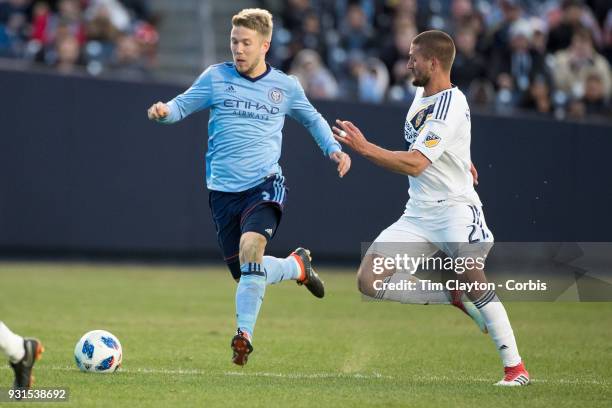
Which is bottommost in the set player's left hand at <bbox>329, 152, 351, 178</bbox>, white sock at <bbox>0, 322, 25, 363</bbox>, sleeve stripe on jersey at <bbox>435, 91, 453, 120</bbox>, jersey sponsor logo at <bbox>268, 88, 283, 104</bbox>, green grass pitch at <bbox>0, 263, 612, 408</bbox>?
green grass pitch at <bbox>0, 263, 612, 408</bbox>

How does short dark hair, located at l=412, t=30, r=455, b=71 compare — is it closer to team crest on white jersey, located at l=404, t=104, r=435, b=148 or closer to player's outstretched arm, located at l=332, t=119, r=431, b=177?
team crest on white jersey, located at l=404, t=104, r=435, b=148

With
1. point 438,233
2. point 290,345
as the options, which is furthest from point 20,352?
point 290,345


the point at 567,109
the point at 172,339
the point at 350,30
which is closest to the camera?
the point at 172,339

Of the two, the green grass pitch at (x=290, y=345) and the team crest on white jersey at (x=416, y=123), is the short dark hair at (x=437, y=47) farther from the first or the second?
the green grass pitch at (x=290, y=345)

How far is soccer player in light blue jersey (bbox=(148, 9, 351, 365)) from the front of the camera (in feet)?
30.2

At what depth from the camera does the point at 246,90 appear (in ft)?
30.8

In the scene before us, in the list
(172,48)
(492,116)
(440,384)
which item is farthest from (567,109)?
(440,384)

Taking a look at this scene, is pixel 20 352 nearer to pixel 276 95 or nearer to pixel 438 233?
pixel 276 95

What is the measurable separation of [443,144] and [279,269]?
1.95m

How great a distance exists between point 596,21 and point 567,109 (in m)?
4.19

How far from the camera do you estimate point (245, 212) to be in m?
9.30

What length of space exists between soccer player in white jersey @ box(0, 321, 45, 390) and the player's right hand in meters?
2.12

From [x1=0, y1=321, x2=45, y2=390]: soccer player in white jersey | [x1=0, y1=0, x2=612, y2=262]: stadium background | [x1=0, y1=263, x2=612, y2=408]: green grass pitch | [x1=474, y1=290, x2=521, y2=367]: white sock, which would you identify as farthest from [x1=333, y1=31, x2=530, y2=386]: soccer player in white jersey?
[x1=0, y1=0, x2=612, y2=262]: stadium background

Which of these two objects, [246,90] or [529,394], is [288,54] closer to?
[246,90]
